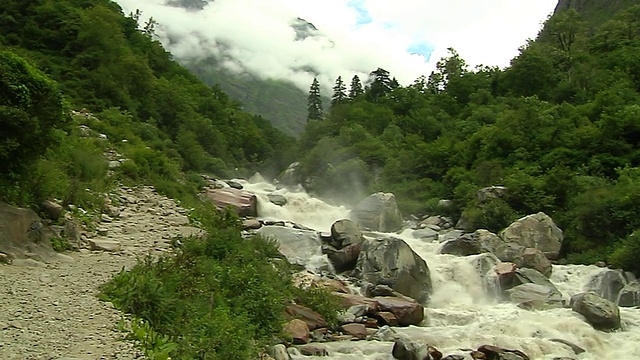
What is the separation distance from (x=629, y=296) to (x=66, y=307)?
19.9m

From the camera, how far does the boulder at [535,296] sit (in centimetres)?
1984

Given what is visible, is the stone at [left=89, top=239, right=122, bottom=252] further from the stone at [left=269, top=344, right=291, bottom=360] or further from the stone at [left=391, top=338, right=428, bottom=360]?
the stone at [left=391, top=338, right=428, bottom=360]

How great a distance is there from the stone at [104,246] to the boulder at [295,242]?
395 inches

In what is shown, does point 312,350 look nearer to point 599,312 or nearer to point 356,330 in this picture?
point 356,330

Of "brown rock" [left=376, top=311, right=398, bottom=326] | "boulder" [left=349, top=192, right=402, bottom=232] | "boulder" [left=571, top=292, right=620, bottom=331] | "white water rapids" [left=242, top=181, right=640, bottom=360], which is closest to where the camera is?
"white water rapids" [left=242, top=181, right=640, bottom=360]

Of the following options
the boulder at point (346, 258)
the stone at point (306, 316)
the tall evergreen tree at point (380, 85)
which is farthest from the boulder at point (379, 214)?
the tall evergreen tree at point (380, 85)

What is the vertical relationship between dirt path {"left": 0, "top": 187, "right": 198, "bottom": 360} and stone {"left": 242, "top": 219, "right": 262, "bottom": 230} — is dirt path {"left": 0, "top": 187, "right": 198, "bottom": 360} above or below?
above

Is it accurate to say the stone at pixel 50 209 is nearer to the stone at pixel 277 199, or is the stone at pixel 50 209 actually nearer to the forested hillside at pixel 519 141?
the forested hillside at pixel 519 141

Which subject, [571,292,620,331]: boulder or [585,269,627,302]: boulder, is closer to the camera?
[571,292,620,331]: boulder

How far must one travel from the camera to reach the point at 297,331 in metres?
14.7

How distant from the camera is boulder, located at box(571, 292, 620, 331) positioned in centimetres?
1752

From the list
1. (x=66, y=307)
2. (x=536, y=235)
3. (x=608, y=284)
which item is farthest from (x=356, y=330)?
(x=536, y=235)

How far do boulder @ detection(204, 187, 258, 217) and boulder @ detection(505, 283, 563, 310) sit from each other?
52.2 feet

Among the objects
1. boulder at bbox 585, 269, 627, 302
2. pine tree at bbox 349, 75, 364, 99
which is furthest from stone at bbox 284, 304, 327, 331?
pine tree at bbox 349, 75, 364, 99
